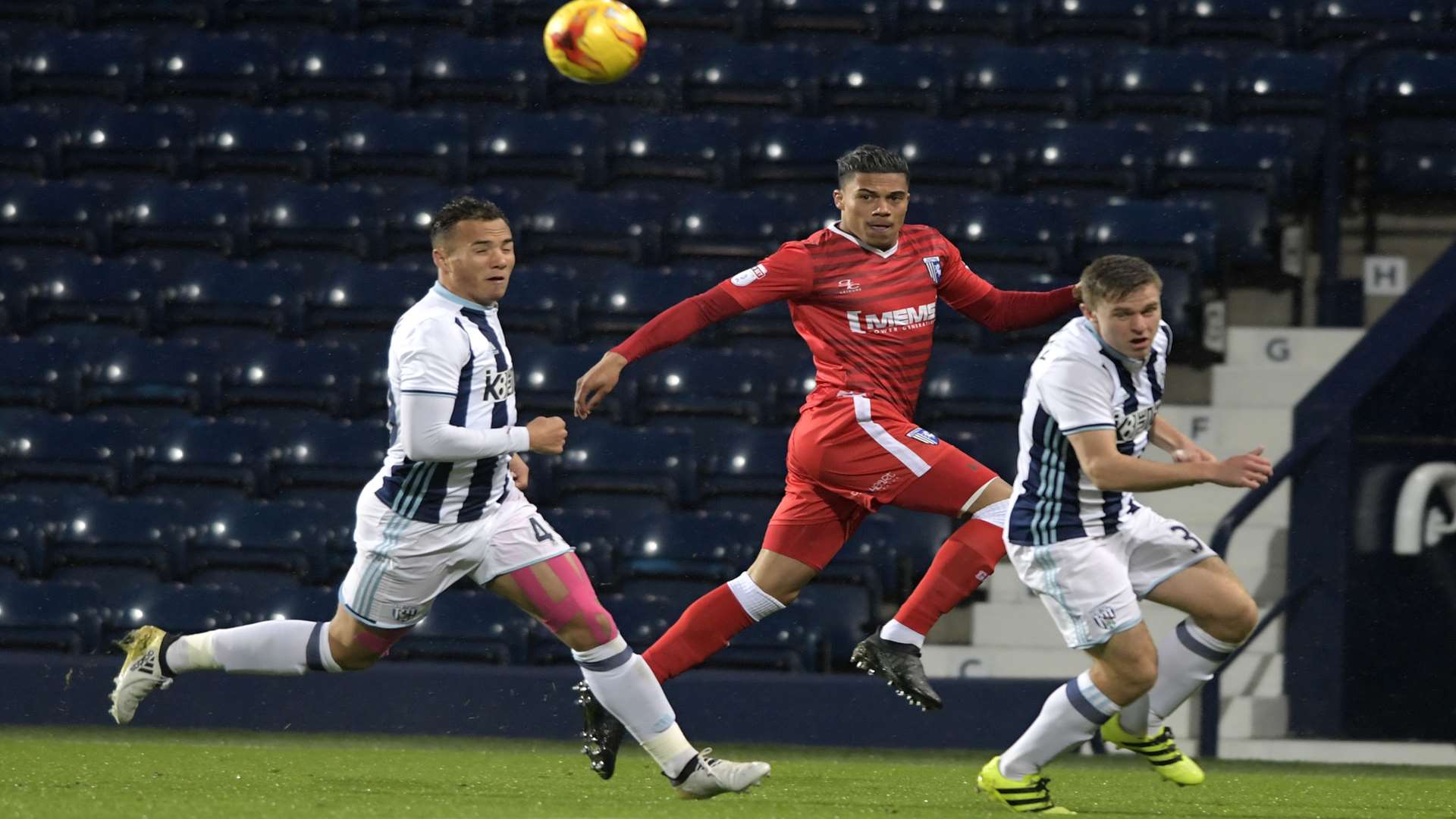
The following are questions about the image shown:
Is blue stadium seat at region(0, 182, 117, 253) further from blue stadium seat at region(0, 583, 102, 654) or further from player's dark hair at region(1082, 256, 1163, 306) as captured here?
player's dark hair at region(1082, 256, 1163, 306)

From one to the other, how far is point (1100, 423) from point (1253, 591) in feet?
11.8

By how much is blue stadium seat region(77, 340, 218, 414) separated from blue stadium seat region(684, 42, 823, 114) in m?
2.96

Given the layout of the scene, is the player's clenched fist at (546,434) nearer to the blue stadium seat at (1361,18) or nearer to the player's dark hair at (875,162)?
the player's dark hair at (875,162)

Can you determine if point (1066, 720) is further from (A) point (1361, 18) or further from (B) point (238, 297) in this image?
(A) point (1361, 18)

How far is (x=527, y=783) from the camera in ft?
19.0

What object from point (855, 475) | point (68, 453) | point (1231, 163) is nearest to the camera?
point (855, 475)

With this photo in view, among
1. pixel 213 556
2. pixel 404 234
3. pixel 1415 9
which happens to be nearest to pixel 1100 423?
pixel 213 556

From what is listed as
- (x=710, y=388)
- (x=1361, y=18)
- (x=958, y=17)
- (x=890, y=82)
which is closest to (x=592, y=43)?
(x=710, y=388)

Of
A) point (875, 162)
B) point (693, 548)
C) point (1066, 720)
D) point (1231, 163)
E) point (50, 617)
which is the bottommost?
point (50, 617)

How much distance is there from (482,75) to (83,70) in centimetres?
227

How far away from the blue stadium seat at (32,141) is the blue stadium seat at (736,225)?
3.46 metres

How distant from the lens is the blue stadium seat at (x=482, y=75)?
10414mm

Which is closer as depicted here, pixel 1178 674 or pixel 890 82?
pixel 1178 674

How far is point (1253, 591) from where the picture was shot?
26.7 feet
